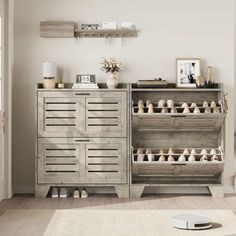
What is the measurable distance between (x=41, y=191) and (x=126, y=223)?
197 cm

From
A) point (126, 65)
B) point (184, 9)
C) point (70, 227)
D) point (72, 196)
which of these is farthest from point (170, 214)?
point (184, 9)

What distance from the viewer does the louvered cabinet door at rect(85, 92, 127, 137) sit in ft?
25.7

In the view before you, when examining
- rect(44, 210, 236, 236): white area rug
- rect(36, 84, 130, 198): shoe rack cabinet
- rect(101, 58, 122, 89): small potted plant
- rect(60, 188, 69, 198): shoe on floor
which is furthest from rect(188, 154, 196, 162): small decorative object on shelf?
rect(60, 188, 69, 198): shoe on floor

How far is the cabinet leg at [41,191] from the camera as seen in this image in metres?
7.89

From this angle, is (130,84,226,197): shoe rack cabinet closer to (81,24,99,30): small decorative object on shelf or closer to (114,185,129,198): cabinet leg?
(114,185,129,198): cabinet leg

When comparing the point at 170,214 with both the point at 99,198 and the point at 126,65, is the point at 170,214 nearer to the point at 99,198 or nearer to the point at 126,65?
the point at 99,198

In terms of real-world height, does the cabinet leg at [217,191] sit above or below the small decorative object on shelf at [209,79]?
below

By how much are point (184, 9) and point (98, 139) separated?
1981mm

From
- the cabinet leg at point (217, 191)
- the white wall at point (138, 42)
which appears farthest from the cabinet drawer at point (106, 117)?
the cabinet leg at point (217, 191)

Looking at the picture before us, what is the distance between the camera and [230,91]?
26.9 ft

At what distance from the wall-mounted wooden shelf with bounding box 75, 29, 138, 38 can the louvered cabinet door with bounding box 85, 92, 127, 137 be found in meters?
0.81

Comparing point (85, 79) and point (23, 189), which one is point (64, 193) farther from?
point (85, 79)

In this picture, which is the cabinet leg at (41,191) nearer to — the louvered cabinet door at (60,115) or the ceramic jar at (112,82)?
the louvered cabinet door at (60,115)

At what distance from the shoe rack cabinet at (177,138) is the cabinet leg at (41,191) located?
1037mm
